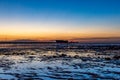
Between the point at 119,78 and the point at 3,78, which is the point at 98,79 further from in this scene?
the point at 3,78

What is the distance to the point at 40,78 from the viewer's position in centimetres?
1484

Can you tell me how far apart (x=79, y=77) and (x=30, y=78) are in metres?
3.07

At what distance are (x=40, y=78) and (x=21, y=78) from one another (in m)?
1.17

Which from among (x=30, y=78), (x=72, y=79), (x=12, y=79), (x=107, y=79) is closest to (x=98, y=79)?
(x=107, y=79)

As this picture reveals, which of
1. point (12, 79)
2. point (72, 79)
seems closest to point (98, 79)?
point (72, 79)

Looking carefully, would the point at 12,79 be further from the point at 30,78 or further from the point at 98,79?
the point at 98,79

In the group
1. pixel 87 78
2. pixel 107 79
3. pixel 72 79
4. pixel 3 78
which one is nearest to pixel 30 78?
pixel 3 78

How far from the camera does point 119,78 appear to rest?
14367mm

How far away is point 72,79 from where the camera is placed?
14.4 meters

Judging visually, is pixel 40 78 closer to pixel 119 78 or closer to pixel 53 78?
pixel 53 78

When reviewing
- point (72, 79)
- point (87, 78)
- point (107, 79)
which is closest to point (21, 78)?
point (72, 79)

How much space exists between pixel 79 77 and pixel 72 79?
83 centimetres

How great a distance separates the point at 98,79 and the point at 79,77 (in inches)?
51.7

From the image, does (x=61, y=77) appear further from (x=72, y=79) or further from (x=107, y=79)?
(x=107, y=79)
